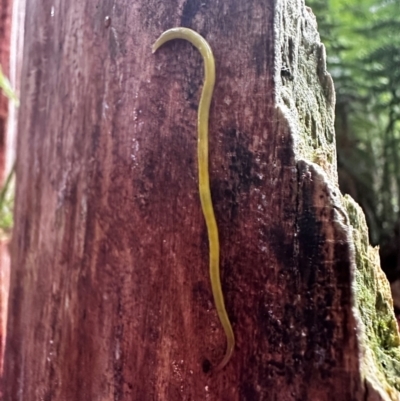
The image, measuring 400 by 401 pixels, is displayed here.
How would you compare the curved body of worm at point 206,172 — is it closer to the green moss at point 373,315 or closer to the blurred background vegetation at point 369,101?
the green moss at point 373,315

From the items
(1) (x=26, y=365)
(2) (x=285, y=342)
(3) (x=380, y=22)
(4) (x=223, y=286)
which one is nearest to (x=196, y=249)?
(4) (x=223, y=286)

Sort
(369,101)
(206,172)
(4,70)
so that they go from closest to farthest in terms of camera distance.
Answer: (206,172), (369,101), (4,70)

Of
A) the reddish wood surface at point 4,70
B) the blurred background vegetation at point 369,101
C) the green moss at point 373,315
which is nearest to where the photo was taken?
the green moss at point 373,315

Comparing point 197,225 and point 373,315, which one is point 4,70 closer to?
point 197,225

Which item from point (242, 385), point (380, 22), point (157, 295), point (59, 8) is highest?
point (380, 22)

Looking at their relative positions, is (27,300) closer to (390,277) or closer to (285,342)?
(285,342)

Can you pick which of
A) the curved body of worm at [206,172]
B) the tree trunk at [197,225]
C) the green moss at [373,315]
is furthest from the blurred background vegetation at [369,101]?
the curved body of worm at [206,172]

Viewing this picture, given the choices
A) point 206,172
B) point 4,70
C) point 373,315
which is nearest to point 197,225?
point 206,172
